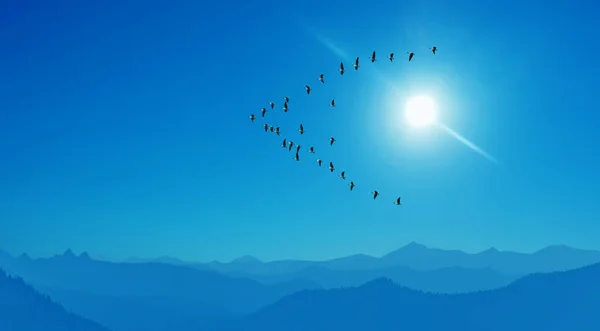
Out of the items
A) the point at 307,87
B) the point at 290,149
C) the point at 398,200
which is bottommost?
the point at 398,200

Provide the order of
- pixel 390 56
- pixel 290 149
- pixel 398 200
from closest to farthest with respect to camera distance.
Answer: pixel 390 56 → pixel 398 200 → pixel 290 149

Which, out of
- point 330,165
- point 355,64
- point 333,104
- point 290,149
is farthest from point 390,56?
point 290,149

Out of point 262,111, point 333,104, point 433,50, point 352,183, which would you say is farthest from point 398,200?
point 262,111

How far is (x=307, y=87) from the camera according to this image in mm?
42281

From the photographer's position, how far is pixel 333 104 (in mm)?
40562

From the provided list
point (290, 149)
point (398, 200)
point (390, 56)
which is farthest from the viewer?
point (290, 149)

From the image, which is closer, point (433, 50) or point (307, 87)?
point (433, 50)

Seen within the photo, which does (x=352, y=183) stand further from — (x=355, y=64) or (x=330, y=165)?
(x=355, y=64)

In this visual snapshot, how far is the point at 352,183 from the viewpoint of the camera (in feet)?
141

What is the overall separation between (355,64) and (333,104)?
3.63 m

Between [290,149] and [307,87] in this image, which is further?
[290,149]

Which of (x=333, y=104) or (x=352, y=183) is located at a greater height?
(x=333, y=104)

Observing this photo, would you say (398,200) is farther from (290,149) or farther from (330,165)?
(290,149)

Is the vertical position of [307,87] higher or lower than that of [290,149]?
higher
